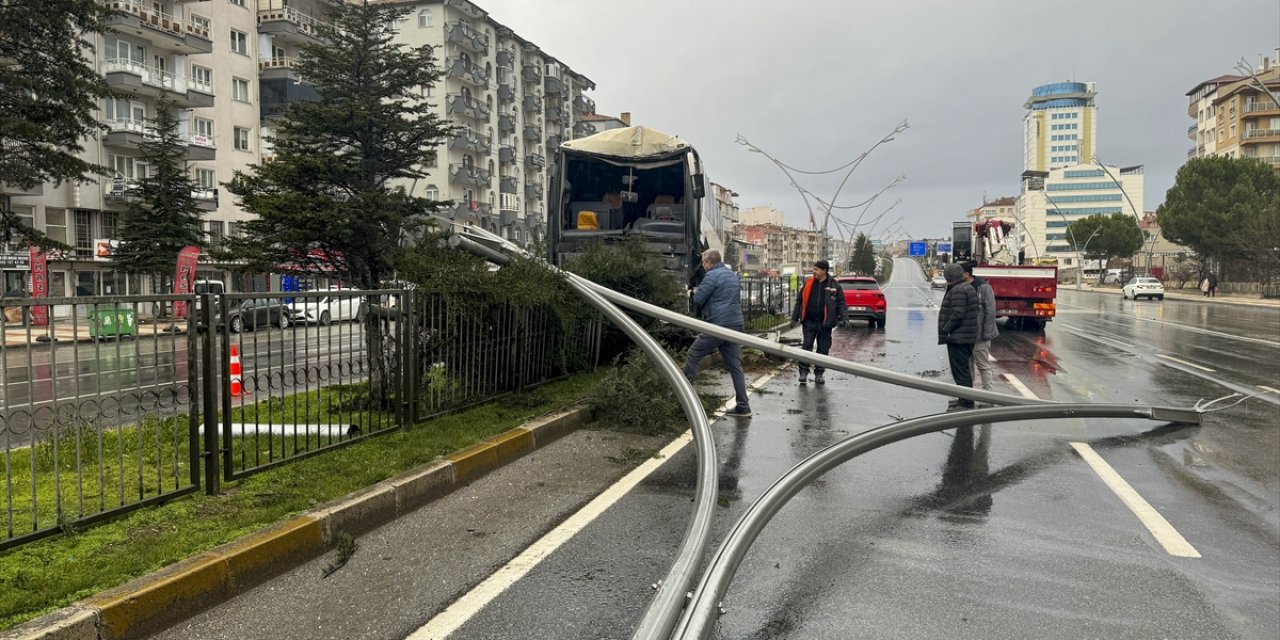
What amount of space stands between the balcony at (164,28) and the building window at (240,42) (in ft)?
7.27

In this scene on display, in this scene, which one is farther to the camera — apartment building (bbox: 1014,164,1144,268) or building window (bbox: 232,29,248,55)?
apartment building (bbox: 1014,164,1144,268)

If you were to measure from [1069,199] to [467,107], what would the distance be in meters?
141

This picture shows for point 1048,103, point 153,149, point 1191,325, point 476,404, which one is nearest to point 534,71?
point 153,149

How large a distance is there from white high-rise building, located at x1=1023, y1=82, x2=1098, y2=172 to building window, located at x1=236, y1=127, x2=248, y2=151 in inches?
7644

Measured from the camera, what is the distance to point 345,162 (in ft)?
46.9

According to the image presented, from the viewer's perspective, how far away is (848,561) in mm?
4352

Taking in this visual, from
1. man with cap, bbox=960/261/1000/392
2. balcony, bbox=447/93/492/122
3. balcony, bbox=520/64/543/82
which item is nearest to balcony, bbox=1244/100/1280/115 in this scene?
balcony, bbox=520/64/543/82

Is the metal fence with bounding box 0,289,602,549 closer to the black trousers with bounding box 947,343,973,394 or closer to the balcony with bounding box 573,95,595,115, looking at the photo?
the black trousers with bounding box 947,343,973,394

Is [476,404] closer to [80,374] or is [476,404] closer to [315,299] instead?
[315,299]

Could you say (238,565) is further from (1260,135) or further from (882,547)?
(1260,135)

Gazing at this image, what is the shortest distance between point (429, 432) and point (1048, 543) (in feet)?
16.1

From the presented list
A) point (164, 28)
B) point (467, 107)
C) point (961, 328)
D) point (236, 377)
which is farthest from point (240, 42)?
point (236, 377)

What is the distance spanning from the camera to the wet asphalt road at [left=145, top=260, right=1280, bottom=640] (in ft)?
11.8

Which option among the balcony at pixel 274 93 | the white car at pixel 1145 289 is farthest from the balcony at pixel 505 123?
the white car at pixel 1145 289
